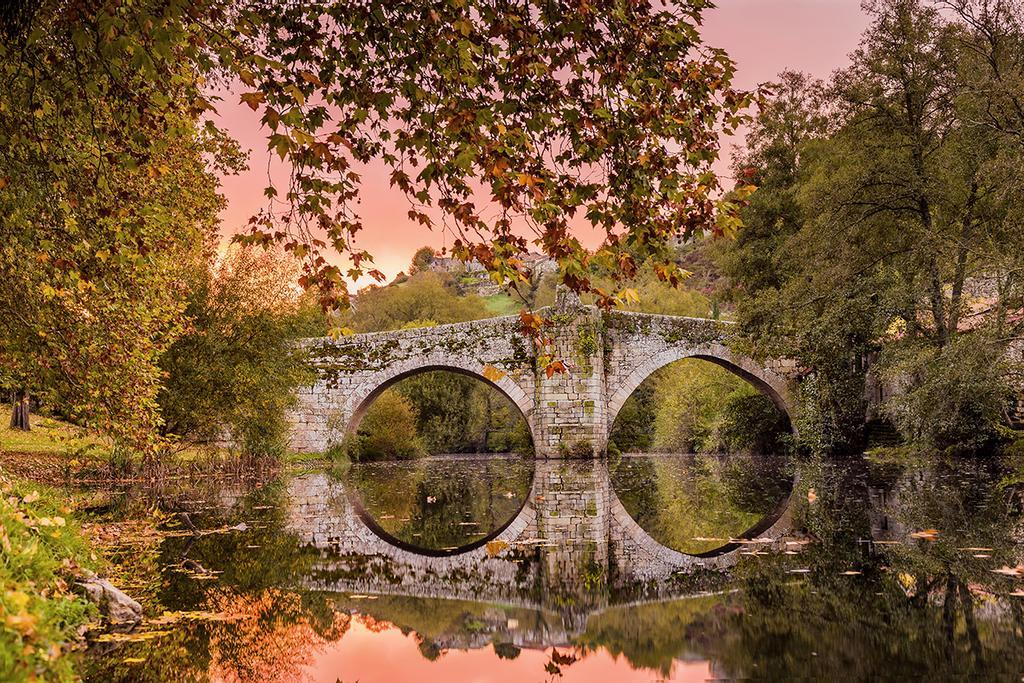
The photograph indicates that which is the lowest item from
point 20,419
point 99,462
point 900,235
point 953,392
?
point 99,462

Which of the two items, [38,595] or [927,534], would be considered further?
[927,534]

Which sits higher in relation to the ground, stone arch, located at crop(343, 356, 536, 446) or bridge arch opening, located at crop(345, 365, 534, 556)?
stone arch, located at crop(343, 356, 536, 446)

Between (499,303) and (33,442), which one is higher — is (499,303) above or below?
above

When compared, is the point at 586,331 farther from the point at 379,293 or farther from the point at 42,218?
the point at 379,293

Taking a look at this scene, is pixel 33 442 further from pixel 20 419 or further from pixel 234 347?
pixel 234 347

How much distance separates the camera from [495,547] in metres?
6.21

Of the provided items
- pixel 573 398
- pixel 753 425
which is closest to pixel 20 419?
pixel 573 398

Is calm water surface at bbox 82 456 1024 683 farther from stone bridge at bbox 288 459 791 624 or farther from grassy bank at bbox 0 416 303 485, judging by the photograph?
grassy bank at bbox 0 416 303 485

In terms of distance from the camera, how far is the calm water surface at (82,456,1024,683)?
10.2 feet

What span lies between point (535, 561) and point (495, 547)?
0.83m

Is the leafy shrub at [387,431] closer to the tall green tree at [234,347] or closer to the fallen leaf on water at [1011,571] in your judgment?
the tall green tree at [234,347]

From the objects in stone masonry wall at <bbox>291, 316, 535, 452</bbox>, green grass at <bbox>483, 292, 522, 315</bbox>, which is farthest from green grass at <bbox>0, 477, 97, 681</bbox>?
green grass at <bbox>483, 292, 522, 315</bbox>

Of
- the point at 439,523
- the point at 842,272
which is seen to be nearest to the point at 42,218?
the point at 439,523

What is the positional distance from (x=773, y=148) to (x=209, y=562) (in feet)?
63.3
